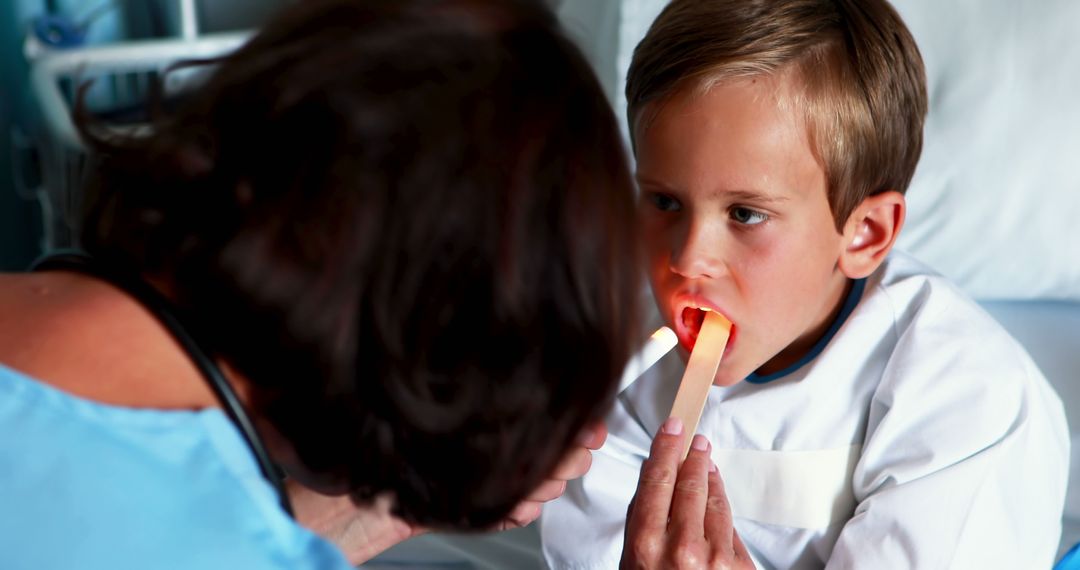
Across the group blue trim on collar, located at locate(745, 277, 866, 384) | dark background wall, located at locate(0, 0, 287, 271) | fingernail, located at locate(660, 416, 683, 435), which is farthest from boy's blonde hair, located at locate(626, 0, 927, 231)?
dark background wall, located at locate(0, 0, 287, 271)

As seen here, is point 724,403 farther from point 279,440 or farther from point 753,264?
point 279,440

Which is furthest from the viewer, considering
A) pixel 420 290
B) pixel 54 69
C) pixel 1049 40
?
pixel 54 69

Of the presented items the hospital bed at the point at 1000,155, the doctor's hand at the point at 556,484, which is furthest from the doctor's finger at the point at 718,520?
the hospital bed at the point at 1000,155

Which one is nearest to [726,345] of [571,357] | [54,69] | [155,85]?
[571,357]

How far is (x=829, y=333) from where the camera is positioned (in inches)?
38.6

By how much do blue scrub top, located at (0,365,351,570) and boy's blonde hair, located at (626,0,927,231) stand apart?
501mm

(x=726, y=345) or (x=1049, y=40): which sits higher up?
(x=1049, y=40)

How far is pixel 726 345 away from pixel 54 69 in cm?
104

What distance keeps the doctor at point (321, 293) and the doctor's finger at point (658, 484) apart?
0.91 ft

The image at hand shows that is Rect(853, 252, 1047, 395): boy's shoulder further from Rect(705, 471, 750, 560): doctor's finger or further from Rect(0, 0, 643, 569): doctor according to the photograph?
Rect(0, 0, 643, 569): doctor

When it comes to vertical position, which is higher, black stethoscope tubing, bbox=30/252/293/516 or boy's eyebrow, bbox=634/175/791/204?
black stethoscope tubing, bbox=30/252/293/516

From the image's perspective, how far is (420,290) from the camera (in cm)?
49

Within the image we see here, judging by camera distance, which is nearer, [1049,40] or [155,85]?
[155,85]

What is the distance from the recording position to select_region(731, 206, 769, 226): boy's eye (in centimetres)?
87
